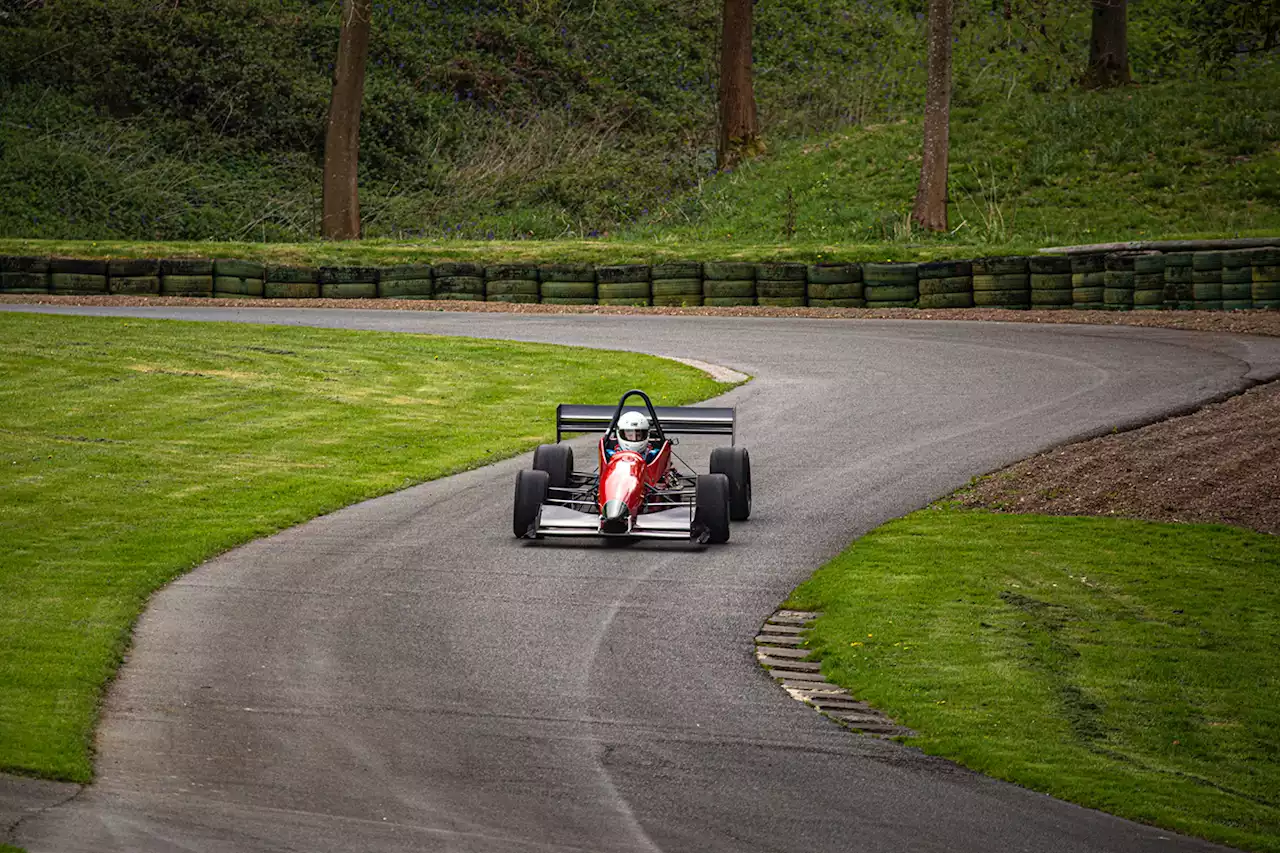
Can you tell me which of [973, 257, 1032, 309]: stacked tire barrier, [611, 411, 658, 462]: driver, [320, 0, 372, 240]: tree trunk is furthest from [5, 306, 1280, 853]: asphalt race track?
[320, 0, 372, 240]: tree trunk

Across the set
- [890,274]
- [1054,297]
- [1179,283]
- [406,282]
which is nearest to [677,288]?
[890,274]

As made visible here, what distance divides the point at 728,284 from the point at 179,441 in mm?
15721

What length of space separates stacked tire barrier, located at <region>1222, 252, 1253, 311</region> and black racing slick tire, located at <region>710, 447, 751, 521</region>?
16.9m

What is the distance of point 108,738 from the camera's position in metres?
8.43

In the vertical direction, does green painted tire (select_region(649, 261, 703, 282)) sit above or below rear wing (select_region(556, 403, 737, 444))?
above

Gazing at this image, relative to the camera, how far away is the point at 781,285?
1229 inches

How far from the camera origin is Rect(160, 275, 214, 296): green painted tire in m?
32.6

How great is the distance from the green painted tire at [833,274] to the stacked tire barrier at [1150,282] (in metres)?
5.08

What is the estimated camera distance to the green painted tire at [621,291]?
32.0 metres

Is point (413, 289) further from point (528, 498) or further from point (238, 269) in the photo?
point (528, 498)

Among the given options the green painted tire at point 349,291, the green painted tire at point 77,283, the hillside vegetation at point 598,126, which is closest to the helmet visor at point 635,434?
the green painted tire at point 349,291

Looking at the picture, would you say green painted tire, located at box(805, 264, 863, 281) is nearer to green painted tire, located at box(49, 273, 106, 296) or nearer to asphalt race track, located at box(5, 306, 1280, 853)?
asphalt race track, located at box(5, 306, 1280, 853)

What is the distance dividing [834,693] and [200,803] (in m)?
3.85

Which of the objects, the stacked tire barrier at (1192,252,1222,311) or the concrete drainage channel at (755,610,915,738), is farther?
the stacked tire barrier at (1192,252,1222,311)
